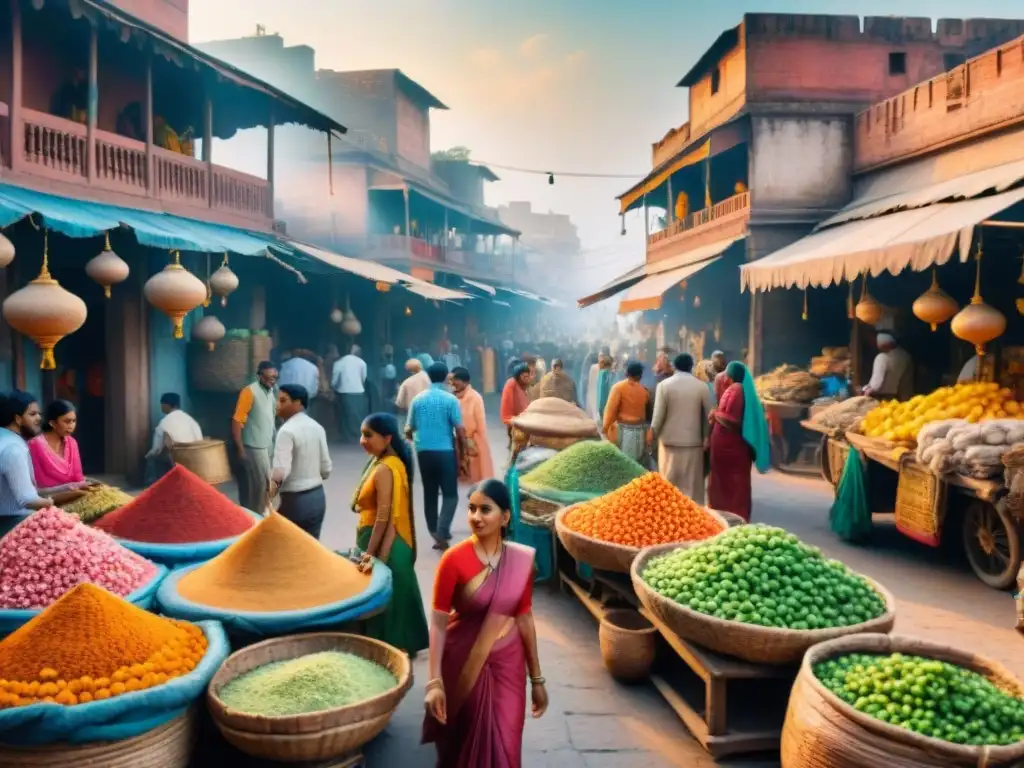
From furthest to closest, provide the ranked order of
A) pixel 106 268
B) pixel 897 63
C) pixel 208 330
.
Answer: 1. pixel 897 63
2. pixel 208 330
3. pixel 106 268

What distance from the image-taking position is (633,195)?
21281mm

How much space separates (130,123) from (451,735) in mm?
10401

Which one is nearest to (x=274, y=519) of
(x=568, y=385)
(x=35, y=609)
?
(x=35, y=609)

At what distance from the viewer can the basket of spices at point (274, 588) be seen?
3584 millimetres

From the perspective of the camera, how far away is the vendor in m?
9.48

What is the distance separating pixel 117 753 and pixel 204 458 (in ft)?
20.8

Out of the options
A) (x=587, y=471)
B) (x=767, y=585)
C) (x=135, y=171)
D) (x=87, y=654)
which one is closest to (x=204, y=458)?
(x=135, y=171)

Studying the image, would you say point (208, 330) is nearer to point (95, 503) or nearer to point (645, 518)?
point (95, 503)

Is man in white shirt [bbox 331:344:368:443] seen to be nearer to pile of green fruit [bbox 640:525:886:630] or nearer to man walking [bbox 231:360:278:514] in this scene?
man walking [bbox 231:360:278:514]

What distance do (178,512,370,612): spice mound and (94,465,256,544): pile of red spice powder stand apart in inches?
21.5

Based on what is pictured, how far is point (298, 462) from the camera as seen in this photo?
538cm

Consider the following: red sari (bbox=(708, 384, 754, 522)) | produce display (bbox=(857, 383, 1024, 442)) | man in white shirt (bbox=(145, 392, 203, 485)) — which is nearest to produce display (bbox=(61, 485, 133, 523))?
man in white shirt (bbox=(145, 392, 203, 485))

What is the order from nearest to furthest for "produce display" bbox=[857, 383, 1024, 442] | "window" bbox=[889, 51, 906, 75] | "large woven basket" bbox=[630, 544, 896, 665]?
1. "large woven basket" bbox=[630, 544, 896, 665]
2. "produce display" bbox=[857, 383, 1024, 442]
3. "window" bbox=[889, 51, 906, 75]

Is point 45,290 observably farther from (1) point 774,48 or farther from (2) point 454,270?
(2) point 454,270
